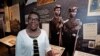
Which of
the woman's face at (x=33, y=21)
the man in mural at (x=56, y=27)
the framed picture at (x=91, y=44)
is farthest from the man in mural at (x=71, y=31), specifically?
the woman's face at (x=33, y=21)

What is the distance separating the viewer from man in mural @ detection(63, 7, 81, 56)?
6.91ft

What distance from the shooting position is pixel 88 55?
2.07 metres

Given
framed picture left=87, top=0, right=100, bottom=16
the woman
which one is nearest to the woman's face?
the woman

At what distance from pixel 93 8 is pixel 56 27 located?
20.4 inches

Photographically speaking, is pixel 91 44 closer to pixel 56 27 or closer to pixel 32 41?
pixel 56 27

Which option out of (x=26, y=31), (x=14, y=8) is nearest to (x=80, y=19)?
(x=26, y=31)

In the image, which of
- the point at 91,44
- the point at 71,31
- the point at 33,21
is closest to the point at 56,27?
the point at 71,31

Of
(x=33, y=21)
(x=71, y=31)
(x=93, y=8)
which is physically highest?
(x=93, y=8)

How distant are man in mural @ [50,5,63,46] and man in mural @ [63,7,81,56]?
7 centimetres

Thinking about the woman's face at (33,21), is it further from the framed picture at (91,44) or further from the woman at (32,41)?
the framed picture at (91,44)

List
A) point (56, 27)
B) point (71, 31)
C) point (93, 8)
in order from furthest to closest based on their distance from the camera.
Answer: point (56, 27) → point (71, 31) → point (93, 8)

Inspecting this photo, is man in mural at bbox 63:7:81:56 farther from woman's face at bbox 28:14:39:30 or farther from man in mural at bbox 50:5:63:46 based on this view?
woman's face at bbox 28:14:39:30

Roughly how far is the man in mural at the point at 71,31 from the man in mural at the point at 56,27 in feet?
0.23

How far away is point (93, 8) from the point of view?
201cm
